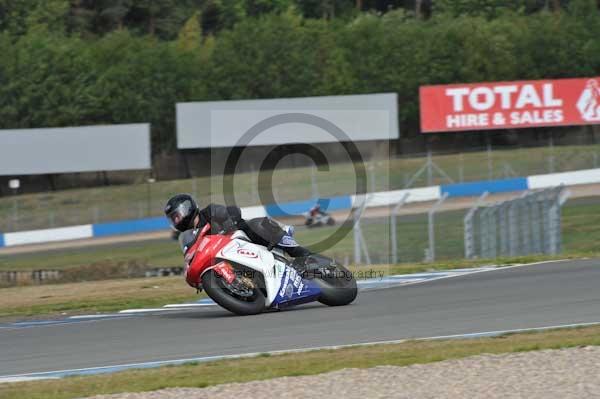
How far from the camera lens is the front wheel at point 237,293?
36.7ft

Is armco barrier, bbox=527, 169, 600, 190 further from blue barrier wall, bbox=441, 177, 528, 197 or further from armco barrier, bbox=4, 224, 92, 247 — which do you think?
armco barrier, bbox=4, 224, 92, 247

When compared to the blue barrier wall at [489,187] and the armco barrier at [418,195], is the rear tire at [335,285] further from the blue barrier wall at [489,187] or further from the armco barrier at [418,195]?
the blue barrier wall at [489,187]

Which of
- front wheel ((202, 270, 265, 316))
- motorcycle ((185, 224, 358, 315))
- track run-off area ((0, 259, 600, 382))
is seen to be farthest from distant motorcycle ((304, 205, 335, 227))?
front wheel ((202, 270, 265, 316))

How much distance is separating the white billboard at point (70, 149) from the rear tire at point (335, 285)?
31790 mm

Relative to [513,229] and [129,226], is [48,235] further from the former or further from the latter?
[513,229]

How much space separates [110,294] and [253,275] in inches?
214

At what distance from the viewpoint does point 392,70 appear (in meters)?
51.7

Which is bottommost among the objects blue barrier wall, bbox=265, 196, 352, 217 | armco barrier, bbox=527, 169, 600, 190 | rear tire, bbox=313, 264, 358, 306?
blue barrier wall, bbox=265, 196, 352, 217

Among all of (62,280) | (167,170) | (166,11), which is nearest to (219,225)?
(62,280)

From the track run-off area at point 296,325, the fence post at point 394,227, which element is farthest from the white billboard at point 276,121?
the track run-off area at point 296,325

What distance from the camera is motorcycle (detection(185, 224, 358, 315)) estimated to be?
1115 centimetres

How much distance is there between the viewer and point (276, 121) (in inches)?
1734

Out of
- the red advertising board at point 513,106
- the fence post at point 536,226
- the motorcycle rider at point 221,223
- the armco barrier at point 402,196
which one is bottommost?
the armco barrier at point 402,196

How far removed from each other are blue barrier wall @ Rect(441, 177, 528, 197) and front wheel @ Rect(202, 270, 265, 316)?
26242 millimetres
